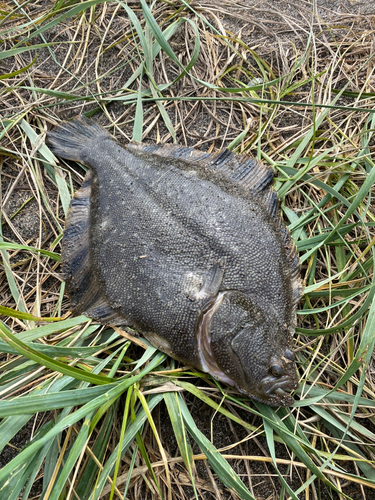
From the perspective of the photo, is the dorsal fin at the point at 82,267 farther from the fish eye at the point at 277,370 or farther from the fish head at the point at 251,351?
the fish eye at the point at 277,370

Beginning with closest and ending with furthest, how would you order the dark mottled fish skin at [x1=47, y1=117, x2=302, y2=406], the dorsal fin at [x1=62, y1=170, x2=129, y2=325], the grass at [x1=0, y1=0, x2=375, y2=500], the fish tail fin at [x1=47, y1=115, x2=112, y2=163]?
1. the grass at [x1=0, y1=0, x2=375, y2=500]
2. the dark mottled fish skin at [x1=47, y1=117, x2=302, y2=406]
3. the dorsal fin at [x1=62, y1=170, x2=129, y2=325]
4. the fish tail fin at [x1=47, y1=115, x2=112, y2=163]

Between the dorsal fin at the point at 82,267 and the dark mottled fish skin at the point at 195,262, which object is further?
the dorsal fin at the point at 82,267

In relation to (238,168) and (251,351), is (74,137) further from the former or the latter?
(251,351)

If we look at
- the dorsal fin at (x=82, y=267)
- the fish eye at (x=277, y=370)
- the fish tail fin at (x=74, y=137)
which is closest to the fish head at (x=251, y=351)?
the fish eye at (x=277, y=370)

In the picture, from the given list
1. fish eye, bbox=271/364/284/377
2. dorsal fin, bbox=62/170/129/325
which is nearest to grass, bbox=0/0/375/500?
dorsal fin, bbox=62/170/129/325

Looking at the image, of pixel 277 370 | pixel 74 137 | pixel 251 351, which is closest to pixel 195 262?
pixel 251 351

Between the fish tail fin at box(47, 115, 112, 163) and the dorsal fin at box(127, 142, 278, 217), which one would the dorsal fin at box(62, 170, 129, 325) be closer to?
the fish tail fin at box(47, 115, 112, 163)

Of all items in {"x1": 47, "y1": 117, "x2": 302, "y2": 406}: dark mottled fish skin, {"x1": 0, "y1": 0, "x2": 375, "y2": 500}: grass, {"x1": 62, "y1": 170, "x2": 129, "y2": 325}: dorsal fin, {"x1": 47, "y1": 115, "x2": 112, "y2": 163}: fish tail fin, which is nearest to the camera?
{"x1": 0, "y1": 0, "x2": 375, "y2": 500}: grass

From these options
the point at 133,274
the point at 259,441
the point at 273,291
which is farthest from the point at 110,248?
the point at 259,441
